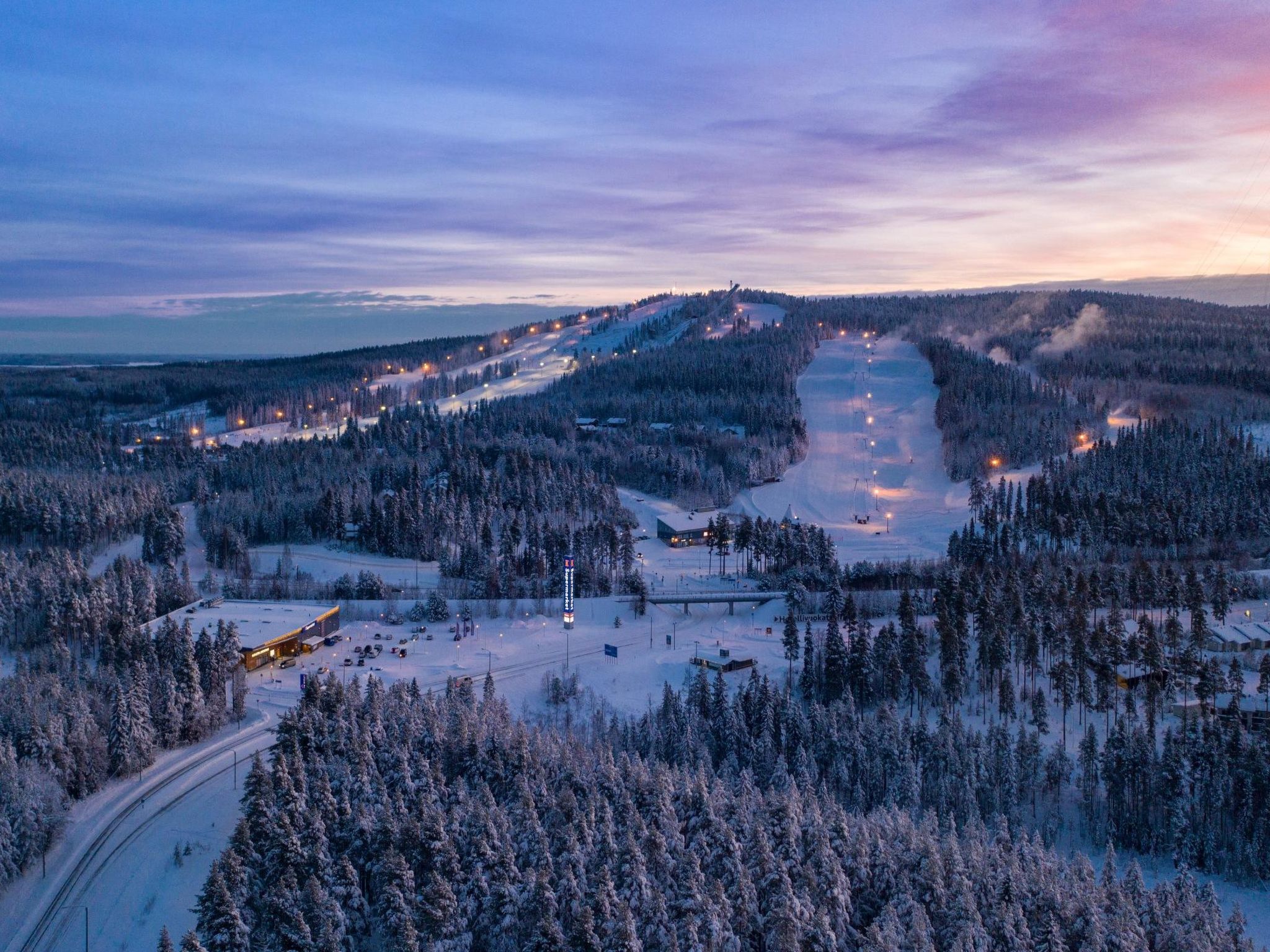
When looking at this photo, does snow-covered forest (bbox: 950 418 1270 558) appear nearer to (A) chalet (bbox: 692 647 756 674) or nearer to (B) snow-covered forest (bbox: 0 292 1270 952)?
(B) snow-covered forest (bbox: 0 292 1270 952)

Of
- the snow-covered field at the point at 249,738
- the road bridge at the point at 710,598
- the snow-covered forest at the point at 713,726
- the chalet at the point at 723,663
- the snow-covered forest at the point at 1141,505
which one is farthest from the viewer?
the snow-covered forest at the point at 1141,505

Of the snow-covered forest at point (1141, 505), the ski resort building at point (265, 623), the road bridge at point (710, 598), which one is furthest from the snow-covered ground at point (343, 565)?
the snow-covered forest at point (1141, 505)

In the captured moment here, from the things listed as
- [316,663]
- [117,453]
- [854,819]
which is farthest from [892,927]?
[117,453]

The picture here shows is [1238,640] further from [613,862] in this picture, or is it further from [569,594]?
[613,862]

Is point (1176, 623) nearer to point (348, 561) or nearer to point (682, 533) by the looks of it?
point (682, 533)

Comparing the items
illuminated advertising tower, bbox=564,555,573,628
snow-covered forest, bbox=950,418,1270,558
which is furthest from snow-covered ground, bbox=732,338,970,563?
illuminated advertising tower, bbox=564,555,573,628

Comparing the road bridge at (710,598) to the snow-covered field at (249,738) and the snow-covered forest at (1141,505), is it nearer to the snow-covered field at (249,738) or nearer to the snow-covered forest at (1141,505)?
the snow-covered field at (249,738)
